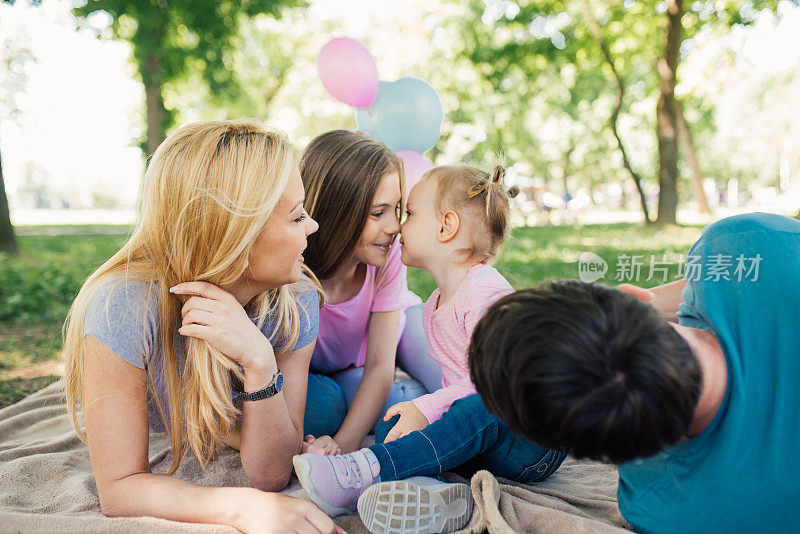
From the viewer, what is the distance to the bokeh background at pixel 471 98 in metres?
8.08

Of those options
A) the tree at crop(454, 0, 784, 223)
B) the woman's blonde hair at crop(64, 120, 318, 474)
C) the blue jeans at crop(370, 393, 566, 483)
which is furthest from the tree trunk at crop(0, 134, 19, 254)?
the tree at crop(454, 0, 784, 223)

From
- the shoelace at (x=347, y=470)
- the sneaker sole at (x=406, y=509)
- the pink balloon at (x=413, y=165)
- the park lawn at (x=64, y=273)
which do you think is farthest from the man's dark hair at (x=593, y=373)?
the pink balloon at (x=413, y=165)

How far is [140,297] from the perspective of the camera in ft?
5.49

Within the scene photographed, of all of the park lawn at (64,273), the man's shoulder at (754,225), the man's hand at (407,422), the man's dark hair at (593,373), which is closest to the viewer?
the man's dark hair at (593,373)

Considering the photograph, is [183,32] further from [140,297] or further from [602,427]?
[602,427]

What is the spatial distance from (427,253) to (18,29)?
65.7 feet

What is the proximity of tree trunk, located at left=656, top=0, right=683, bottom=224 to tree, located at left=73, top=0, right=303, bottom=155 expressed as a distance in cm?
719

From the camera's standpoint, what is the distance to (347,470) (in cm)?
169

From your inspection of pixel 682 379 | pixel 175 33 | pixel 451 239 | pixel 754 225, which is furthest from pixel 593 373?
pixel 175 33

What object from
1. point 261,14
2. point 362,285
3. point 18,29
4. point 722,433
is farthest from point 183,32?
point 722,433

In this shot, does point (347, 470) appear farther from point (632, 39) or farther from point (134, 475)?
point (632, 39)

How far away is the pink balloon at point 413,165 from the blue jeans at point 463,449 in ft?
5.53

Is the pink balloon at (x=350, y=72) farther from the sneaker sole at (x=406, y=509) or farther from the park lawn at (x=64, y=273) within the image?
the sneaker sole at (x=406, y=509)

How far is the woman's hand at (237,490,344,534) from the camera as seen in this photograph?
1.49 meters
